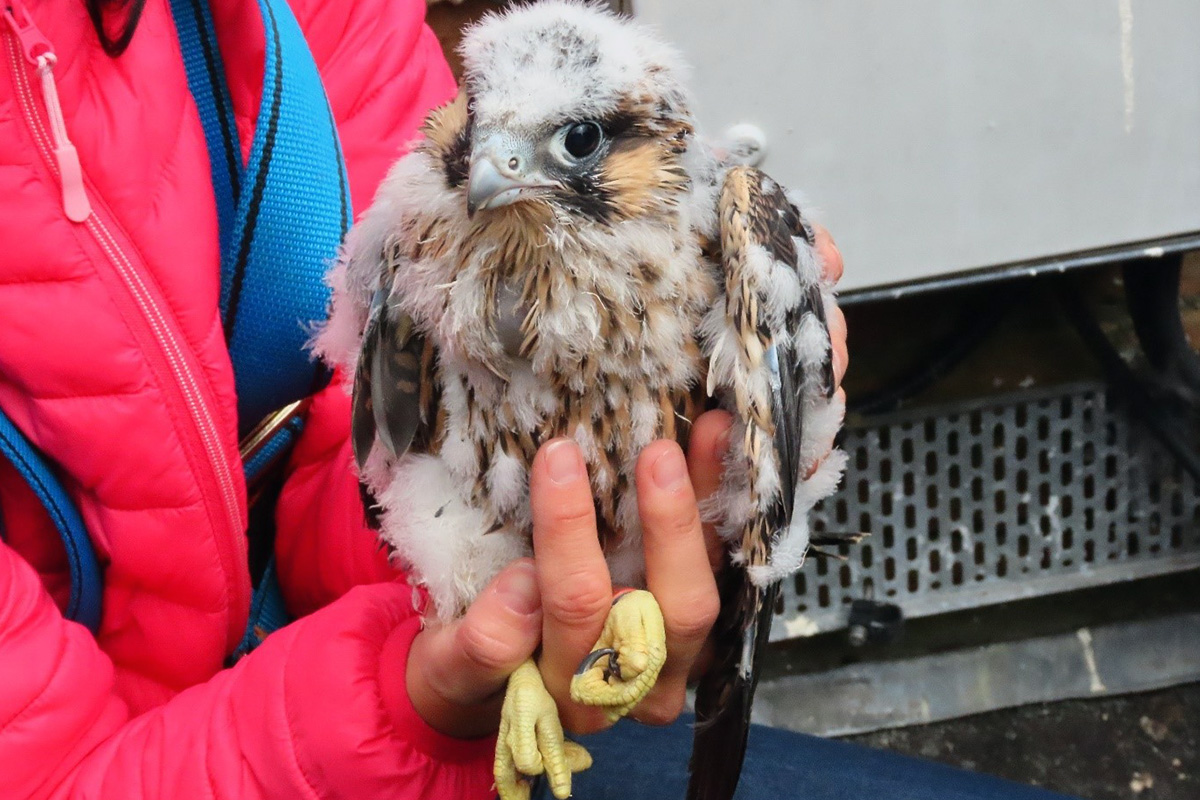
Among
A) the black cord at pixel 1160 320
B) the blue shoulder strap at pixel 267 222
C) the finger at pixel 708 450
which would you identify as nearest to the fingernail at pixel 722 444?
the finger at pixel 708 450

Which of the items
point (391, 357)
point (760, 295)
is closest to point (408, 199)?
point (391, 357)

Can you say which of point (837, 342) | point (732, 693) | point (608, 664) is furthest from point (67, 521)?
point (837, 342)

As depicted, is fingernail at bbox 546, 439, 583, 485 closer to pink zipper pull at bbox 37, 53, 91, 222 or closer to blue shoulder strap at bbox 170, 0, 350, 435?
blue shoulder strap at bbox 170, 0, 350, 435

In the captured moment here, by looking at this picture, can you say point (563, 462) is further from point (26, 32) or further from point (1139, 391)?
point (1139, 391)

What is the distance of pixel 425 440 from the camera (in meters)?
1.02

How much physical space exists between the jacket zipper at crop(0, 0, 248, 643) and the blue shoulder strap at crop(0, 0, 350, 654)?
0.14m

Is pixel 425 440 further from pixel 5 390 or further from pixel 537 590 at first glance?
pixel 5 390

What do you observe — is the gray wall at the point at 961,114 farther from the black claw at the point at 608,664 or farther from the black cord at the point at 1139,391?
the black claw at the point at 608,664

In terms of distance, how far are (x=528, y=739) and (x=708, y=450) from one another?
32 centimetres

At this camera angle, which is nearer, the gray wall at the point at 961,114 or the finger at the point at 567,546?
the finger at the point at 567,546

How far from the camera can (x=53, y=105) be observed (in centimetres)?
89

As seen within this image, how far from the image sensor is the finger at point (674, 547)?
2.82ft

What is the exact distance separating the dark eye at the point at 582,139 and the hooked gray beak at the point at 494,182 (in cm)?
7

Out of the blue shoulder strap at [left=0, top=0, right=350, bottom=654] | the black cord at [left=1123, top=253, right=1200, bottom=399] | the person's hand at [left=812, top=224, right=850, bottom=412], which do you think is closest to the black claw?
the person's hand at [left=812, top=224, right=850, bottom=412]
